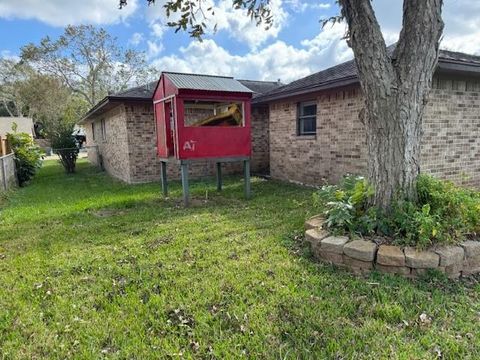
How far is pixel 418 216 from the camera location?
3.35 metres

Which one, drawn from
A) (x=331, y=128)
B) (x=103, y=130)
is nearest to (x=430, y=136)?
(x=331, y=128)

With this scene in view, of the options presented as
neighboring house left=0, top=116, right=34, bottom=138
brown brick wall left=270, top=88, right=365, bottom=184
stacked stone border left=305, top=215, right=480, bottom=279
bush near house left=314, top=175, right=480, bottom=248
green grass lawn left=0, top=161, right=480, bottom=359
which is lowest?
green grass lawn left=0, top=161, right=480, bottom=359

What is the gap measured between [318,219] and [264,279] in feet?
4.76

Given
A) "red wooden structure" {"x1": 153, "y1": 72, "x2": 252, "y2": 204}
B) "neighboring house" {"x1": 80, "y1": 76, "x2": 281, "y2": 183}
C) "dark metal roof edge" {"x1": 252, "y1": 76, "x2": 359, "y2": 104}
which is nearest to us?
"red wooden structure" {"x1": 153, "y1": 72, "x2": 252, "y2": 204}

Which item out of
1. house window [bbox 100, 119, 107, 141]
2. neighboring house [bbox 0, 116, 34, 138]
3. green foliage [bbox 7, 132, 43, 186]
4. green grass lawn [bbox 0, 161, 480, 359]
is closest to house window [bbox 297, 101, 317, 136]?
green grass lawn [bbox 0, 161, 480, 359]

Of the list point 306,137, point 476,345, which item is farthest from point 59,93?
point 476,345

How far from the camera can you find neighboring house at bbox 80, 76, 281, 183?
1012cm

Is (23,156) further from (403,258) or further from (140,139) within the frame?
(403,258)

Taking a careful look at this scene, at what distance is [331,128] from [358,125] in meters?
0.83

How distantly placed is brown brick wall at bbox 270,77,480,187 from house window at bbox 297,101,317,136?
24cm

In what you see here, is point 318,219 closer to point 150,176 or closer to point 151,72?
point 150,176

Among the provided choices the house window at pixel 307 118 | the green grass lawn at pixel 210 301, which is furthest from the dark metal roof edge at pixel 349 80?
the green grass lawn at pixel 210 301

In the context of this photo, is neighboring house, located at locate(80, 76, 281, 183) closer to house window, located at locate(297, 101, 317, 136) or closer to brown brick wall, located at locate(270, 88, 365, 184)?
brown brick wall, located at locate(270, 88, 365, 184)

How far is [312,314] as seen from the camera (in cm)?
260
